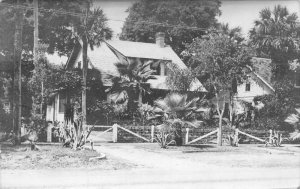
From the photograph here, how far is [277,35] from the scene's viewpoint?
3328 centimetres

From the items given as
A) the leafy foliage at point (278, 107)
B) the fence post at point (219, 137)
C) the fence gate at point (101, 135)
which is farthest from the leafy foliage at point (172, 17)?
the fence post at point (219, 137)

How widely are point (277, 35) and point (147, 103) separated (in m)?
13.5

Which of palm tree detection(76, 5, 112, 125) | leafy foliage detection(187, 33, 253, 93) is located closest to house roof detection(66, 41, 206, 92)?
palm tree detection(76, 5, 112, 125)

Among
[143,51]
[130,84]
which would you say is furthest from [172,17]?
[130,84]

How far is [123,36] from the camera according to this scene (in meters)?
43.7

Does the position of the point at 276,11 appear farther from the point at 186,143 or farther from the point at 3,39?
the point at 3,39

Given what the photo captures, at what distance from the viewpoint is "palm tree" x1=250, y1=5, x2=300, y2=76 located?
3194 centimetres

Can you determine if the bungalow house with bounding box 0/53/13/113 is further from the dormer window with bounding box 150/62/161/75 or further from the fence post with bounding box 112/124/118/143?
the dormer window with bounding box 150/62/161/75

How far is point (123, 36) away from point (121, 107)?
20321 millimetres

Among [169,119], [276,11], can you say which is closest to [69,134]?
[169,119]

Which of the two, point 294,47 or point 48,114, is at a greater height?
point 294,47

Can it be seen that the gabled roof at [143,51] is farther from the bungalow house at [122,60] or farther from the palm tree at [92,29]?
the palm tree at [92,29]

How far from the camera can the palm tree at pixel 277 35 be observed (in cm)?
3194

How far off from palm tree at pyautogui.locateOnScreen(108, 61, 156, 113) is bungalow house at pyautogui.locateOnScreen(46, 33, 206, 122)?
1368mm
